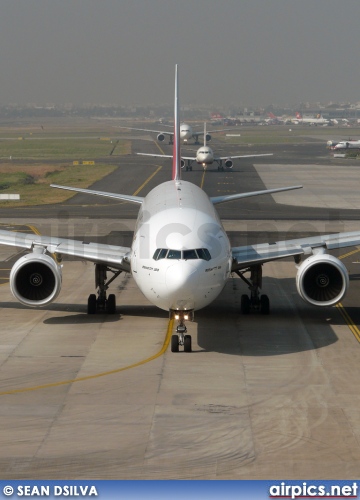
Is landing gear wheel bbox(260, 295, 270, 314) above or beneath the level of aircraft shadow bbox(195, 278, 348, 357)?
above

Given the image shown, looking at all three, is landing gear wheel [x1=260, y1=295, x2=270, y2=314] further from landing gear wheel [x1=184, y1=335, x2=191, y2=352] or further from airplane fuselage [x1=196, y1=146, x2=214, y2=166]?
airplane fuselage [x1=196, y1=146, x2=214, y2=166]

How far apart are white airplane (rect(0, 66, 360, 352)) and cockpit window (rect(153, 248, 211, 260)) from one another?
0.11ft

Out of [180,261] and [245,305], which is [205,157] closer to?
[245,305]

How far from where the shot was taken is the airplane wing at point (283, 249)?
31500 mm

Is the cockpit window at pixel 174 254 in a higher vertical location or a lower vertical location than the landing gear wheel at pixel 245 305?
higher

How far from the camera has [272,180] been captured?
93.6m

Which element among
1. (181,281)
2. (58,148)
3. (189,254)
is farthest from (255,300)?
(58,148)

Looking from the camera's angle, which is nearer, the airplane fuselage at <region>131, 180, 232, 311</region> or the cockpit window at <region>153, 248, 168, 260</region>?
the airplane fuselage at <region>131, 180, 232, 311</region>

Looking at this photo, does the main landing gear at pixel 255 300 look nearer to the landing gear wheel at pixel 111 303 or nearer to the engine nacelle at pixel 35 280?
the landing gear wheel at pixel 111 303

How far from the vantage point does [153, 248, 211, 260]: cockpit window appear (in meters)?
26.6

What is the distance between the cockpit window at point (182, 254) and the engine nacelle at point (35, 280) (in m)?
4.93

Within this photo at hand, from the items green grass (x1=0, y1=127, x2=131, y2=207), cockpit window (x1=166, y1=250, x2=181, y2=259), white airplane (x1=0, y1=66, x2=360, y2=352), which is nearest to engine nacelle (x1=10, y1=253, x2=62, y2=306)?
white airplane (x1=0, y1=66, x2=360, y2=352)

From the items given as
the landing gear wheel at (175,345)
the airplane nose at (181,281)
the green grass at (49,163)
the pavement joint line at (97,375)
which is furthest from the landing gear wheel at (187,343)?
the green grass at (49,163)

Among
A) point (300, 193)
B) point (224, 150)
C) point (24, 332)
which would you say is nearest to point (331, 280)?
point (24, 332)
